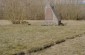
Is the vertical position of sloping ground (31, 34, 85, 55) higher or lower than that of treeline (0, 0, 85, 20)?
lower

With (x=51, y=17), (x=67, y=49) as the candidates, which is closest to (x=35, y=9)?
(x=51, y=17)

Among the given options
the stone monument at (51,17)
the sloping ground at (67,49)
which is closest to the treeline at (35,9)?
the stone monument at (51,17)

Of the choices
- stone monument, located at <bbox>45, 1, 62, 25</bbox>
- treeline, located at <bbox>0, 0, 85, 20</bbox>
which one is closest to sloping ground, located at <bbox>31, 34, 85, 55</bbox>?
stone monument, located at <bbox>45, 1, 62, 25</bbox>

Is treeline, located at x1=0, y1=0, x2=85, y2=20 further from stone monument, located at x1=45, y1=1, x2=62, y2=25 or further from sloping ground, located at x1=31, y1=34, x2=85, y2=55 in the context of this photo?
sloping ground, located at x1=31, y1=34, x2=85, y2=55

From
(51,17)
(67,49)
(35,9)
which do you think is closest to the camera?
(67,49)

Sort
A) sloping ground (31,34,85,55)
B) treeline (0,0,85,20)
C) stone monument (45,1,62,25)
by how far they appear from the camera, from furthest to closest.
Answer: treeline (0,0,85,20) < stone monument (45,1,62,25) < sloping ground (31,34,85,55)

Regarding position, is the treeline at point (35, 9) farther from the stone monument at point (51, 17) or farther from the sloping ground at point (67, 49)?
the sloping ground at point (67, 49)

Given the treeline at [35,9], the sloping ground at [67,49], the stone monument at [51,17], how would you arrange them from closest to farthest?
1. the sloping ground at [67,49]
2. the stone monument at [51,17]
3. the treeline at [35,9]

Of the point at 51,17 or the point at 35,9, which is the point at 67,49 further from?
the point at 35,9

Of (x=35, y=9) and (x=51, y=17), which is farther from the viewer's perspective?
(x=35, y=9)

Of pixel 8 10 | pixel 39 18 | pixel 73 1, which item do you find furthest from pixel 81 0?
pixel 8 10

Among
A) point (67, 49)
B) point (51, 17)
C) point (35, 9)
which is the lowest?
point (67, 49)

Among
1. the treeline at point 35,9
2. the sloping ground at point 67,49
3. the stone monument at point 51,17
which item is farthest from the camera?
the treeline at point 35,9

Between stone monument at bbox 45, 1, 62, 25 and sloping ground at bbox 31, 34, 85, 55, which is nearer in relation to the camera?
sloping ground at bbox 31, 34, 85, 55
